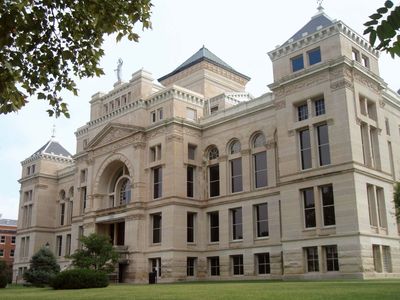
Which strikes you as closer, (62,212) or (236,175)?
(236,175)

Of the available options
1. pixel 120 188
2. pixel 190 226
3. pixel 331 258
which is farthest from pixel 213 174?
pixel 331 258

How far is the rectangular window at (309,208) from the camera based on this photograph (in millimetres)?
37222

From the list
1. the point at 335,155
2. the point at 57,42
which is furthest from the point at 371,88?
the point at 57,42

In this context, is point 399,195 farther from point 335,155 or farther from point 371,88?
point 371,88

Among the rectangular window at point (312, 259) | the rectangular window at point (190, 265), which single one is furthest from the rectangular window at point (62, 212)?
the rectangular window at point (312, 259)

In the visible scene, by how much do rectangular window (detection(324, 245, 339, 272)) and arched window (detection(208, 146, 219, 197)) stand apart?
52.1ft

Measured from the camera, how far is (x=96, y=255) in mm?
43406

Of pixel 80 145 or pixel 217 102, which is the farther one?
pixel 80 145

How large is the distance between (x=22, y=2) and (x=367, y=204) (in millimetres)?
30015

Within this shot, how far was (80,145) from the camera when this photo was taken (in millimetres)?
64125

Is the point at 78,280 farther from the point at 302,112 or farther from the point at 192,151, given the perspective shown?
→ the point at 302,112

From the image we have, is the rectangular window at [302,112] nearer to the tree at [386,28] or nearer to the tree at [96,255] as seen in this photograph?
the tree at [96,255]

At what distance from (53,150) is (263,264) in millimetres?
46455

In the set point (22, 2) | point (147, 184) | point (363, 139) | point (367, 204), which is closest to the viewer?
point (22, 2)
